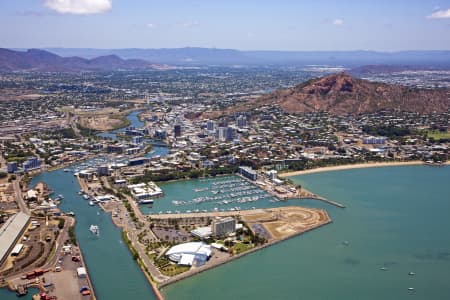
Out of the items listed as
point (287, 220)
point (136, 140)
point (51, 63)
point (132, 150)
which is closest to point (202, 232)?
point (287, 220)

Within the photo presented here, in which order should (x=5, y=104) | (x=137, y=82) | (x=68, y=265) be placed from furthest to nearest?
1. (x=137, y=82)
2. (x=5, y=104)
3. (x=68, y=265)

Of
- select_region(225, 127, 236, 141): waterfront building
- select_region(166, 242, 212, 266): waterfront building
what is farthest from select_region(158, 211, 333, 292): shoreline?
select_region(225, 127, 236, 141): waterfront building

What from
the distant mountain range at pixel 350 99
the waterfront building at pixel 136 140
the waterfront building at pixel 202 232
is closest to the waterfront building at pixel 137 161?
the waterfront building at pixel 136 140

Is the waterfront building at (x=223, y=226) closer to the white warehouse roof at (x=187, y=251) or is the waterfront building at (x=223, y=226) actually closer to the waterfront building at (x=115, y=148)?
the white warehouse roof at (x=187, y=251)

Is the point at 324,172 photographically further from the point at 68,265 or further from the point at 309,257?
the point at 68,265

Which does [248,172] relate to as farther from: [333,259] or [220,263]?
[220,263]

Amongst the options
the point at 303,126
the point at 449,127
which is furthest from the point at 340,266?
the point at 449,127

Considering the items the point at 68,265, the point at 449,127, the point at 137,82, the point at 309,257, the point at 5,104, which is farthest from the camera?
the point at 137,82
